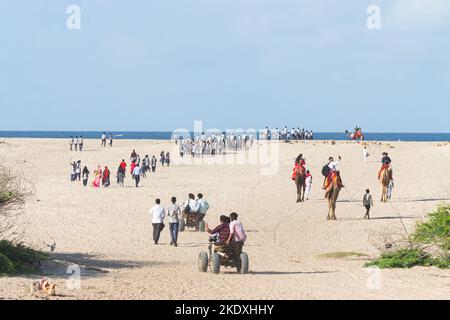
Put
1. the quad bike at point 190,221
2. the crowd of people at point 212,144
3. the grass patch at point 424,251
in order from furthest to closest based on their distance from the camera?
the crowd of people at point 212,144
the quad bike at point 190,221
the grass patch at point 424,251

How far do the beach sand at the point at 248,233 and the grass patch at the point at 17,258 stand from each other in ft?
1.10

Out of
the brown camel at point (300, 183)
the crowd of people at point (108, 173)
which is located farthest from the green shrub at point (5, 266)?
the crowd of people at point (108, 173)

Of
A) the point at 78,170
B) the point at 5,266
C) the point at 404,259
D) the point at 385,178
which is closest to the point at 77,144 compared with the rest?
the point at 78,170

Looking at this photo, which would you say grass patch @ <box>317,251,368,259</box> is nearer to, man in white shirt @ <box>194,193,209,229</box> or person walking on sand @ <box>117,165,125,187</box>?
man in white shirt @ <box>194,193,209,229</box>

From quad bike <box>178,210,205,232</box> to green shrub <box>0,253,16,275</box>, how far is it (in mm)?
10568

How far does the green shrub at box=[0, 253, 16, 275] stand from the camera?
14.5 metres

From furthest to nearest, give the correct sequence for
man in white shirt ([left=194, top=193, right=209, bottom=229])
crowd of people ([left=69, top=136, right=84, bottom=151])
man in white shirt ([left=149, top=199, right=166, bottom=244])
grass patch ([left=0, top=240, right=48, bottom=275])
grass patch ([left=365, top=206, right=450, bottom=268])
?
crowd of people ([left=69, top=136, right=84, bottom=151]) → man in white shirt ([left=194, top=193, right=209, bottom=229]) → man in white shirt ([left=149, top=199, right=166, bottom=244]) → grass patch ([left=365, top=206, right=450, bottom=268]) → grass patch ([left=0, top=240, right=48, bottom=275])

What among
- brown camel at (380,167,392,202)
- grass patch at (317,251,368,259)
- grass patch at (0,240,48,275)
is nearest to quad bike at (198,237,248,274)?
grass patch at (0,240,48,275)

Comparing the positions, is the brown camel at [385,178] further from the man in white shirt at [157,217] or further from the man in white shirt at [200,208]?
the man in white shirt at [157,217]

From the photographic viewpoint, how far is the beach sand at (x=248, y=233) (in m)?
14.5

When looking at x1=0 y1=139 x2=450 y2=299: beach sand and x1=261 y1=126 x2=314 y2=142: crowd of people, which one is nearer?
x1=0 y1=139 x2=450 y2=299: beach sand
